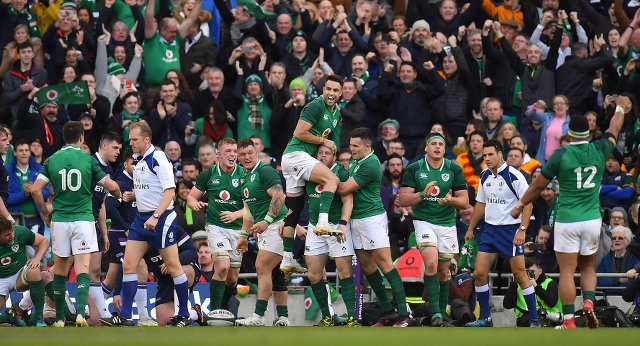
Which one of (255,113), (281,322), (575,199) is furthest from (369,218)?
(255,113)

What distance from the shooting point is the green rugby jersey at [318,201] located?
17.5 metres

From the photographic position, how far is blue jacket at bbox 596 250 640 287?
839 inches

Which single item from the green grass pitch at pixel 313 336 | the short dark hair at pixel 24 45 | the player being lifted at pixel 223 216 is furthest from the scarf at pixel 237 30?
the green grass pitch at pixel 313 336

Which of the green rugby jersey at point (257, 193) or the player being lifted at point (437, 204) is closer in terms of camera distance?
the green rugby jersey at point (257, 193)

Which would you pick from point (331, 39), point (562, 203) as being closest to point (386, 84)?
point (331, 39)

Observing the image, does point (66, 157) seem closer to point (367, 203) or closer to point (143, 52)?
point (367, 203)

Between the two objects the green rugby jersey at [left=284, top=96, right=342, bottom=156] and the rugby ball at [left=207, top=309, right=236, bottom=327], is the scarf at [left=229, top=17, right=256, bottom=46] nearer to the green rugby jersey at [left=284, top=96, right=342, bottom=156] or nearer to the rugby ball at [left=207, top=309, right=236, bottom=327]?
the green rugby jersey at [left=284, top=96, right=342, bottom=156]

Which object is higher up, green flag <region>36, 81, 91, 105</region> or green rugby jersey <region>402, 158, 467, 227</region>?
green flag <region>36, 81, 91, 105</region>

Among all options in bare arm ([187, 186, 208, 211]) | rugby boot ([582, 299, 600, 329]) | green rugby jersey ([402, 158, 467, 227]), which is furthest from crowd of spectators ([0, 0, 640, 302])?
rugby boot ([582, 299, 600, 329])

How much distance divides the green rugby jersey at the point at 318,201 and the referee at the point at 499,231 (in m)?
2.24

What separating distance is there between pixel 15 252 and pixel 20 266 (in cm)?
24

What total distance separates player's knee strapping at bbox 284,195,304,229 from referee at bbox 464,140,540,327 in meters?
2.79

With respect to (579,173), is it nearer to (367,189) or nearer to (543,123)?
(367,189)

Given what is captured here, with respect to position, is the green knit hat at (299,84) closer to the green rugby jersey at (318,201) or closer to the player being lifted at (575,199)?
the green rugby jersey at (318,201)
